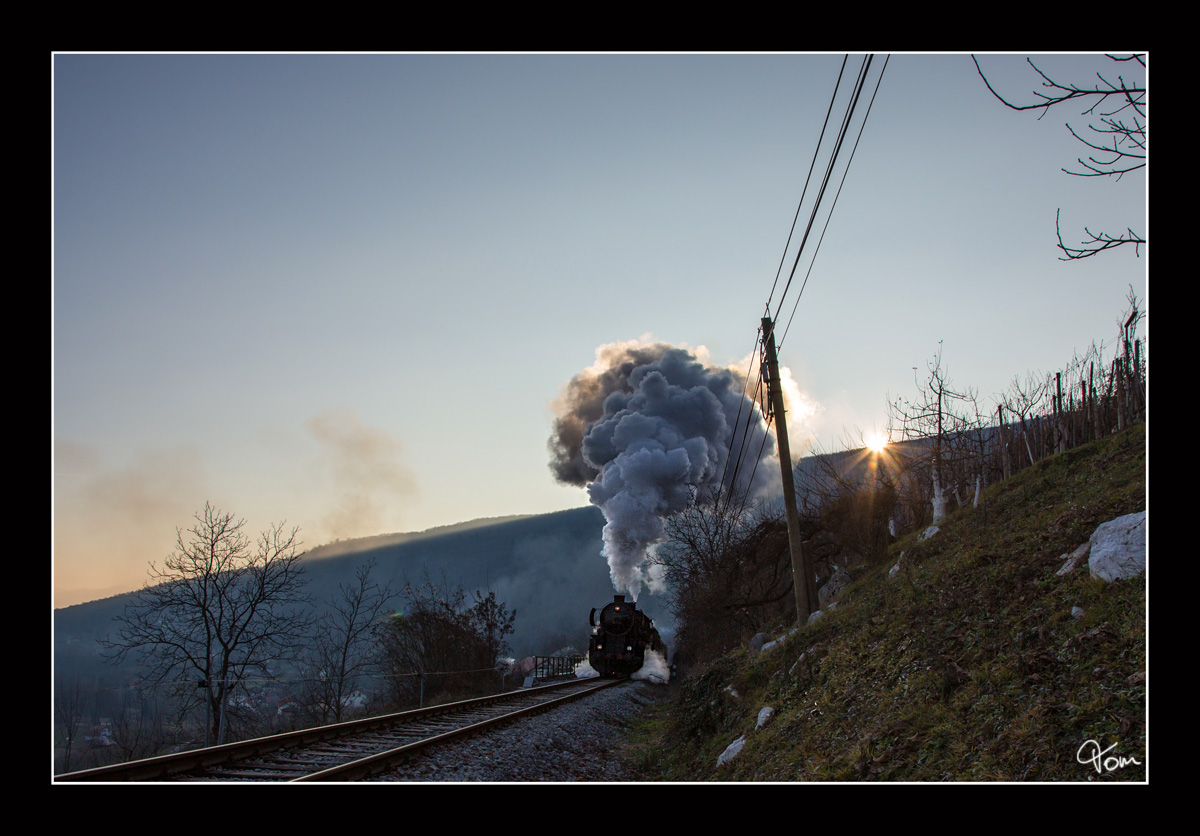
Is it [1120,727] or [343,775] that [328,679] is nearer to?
[343,775]

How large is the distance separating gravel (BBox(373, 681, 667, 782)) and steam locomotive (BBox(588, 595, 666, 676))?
1151cm

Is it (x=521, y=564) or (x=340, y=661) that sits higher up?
(x=340, y=661)

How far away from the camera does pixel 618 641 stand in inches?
1081

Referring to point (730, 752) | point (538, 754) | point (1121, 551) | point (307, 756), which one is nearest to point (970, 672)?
point (1121, 551)

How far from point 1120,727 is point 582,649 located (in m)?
61.0

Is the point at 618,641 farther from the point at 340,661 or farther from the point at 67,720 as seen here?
the point at 67,720

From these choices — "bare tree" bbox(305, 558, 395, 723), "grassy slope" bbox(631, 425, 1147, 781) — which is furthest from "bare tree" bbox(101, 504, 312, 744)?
"grassy slope" bbox(631, 425, 1147, 781)

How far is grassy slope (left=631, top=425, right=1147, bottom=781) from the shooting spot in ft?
16.9

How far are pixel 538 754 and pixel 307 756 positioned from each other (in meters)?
3.14

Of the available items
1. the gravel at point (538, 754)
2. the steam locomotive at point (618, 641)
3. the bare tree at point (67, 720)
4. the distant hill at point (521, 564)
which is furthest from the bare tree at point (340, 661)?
the distant hill at point (521, 564)

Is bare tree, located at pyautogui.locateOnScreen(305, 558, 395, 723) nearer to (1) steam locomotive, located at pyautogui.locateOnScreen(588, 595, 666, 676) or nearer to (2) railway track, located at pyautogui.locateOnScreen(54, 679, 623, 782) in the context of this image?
(2) railway track, located at pyautogui.locateOnScreen(54, 679, 623, 782)

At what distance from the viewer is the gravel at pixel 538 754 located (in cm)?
858
